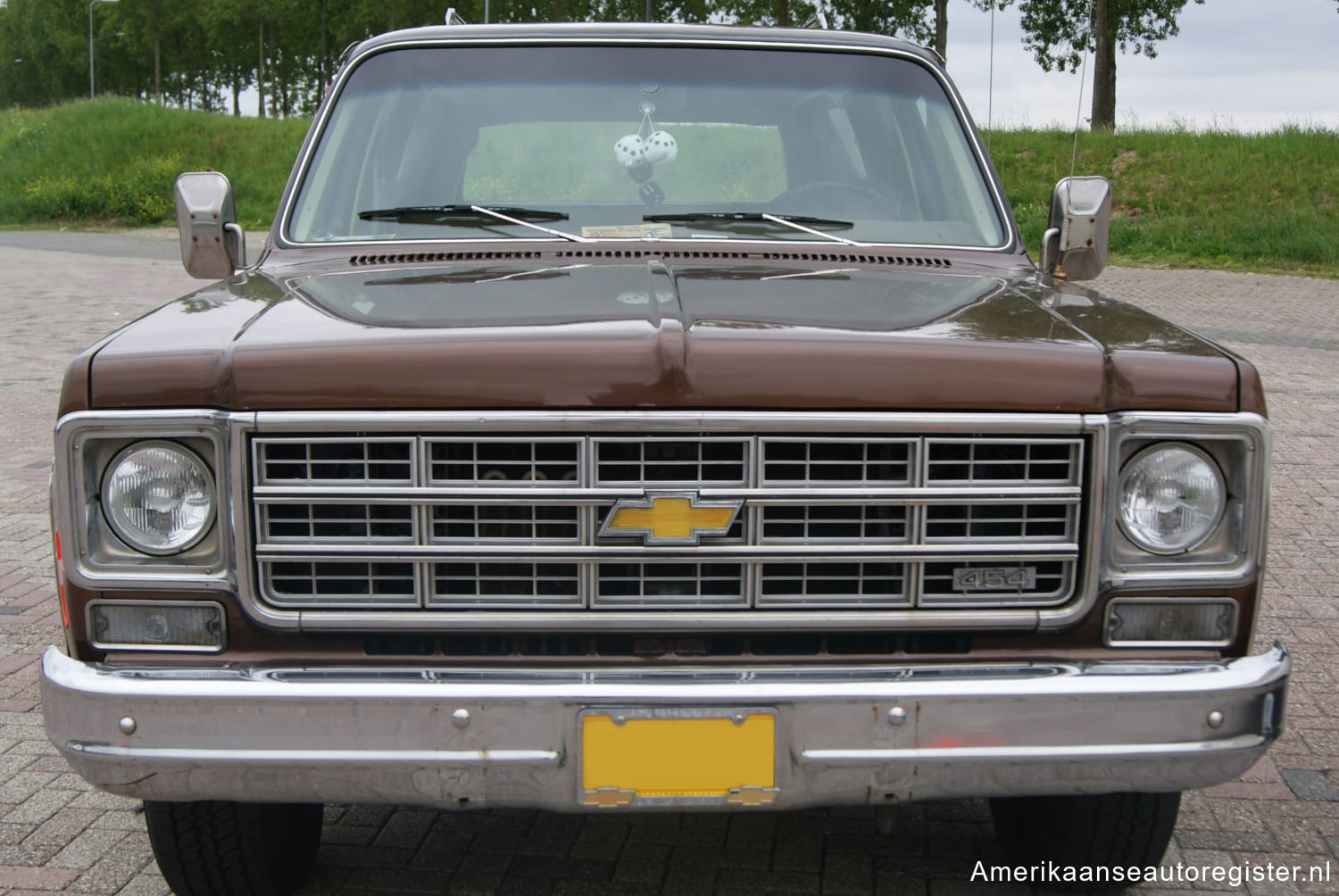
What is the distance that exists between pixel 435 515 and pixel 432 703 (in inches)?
12.9

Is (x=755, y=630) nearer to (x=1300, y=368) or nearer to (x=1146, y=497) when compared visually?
(x=1146, y=497)

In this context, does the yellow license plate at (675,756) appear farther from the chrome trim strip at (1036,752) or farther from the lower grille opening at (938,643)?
the lower grille opening at (938,643)

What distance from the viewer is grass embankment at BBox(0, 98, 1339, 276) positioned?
758 inches

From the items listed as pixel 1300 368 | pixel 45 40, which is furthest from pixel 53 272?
pixel 45 40

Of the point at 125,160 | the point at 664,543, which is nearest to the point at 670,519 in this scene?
the point at 664,543

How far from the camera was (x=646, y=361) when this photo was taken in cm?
226

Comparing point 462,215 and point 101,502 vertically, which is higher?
point 462,215

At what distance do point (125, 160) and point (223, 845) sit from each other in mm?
30571

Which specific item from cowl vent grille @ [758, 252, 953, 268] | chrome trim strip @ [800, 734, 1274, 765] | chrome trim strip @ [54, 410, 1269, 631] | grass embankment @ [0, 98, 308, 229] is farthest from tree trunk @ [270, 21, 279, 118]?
chrome trim strip @ [800, 734, 1274, 765]

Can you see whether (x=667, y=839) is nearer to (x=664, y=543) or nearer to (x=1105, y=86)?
(x=664, y=543)

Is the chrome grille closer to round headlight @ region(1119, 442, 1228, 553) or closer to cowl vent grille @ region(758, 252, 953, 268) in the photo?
round headlight @ region(1119, 442, 1228, 553)

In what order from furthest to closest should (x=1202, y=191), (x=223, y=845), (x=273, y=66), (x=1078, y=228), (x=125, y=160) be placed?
(x=273, y=66) → (x=125, y=160) → (x=1202, y=191) → (x=1078, y=228) → (x=223, y=845)

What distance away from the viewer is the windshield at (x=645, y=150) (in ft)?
11.4

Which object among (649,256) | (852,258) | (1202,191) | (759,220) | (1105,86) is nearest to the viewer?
(649,256)
